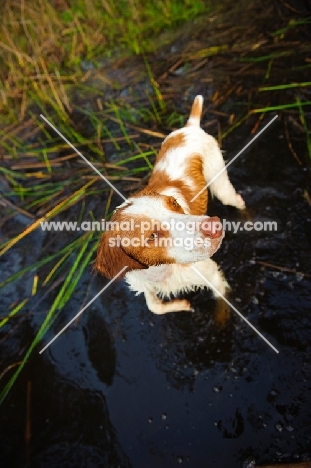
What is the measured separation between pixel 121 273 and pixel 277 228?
1.76m

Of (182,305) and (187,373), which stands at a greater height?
(182,305)

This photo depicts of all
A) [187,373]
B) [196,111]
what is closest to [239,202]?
[196,111]

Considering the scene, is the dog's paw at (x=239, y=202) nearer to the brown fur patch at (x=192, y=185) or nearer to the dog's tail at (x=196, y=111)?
the brown fur patch at (x=192, y=185)

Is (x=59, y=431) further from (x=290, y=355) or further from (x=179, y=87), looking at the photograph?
(x=179, y=87)

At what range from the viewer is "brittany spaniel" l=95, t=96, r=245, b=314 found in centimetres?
221

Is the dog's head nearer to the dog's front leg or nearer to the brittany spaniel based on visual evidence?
the brittany spaniel

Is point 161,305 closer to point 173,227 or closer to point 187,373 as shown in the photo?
point 187,373

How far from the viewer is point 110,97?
218 inches

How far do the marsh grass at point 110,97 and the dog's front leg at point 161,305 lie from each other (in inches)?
31.1

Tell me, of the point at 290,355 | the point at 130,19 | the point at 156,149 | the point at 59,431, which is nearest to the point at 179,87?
the point at 156,149

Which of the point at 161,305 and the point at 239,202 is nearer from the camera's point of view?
the point at 161,305

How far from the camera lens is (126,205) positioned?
241cm

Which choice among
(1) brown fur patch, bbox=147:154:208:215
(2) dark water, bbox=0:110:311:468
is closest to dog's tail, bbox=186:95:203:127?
(1) brown fur patch, bbox=147:154:208:215

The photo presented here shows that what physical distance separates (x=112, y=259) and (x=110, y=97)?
3787 millimetres
